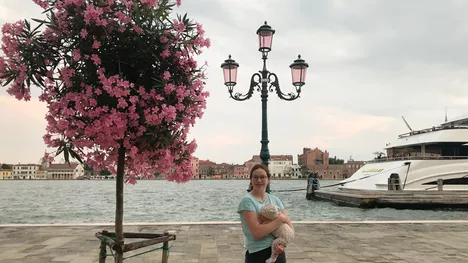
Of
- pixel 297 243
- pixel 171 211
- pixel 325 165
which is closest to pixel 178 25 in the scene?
pixel 297 243

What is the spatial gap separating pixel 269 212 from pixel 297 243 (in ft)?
18.9

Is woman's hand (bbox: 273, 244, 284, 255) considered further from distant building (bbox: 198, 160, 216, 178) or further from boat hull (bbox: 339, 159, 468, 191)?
distant building (bbox: 198, 160, 216, 178)

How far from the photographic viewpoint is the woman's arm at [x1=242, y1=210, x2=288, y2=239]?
10.6ft

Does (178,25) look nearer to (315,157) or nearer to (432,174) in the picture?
(432,174)

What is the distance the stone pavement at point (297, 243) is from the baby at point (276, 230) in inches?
156

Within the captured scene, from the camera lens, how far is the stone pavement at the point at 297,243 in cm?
718

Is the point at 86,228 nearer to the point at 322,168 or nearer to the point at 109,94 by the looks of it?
the point at 109,94

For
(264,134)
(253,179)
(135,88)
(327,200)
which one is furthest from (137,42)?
(327,200)

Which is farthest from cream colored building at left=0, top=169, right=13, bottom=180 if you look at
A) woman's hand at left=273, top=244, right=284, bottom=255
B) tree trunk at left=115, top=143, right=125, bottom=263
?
woman's hand at left=273, top=244, right=284, bottom=255

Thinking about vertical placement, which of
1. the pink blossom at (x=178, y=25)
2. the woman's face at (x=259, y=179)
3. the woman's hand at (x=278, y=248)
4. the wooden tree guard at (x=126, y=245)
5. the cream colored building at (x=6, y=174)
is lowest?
the cream colored building at (x=6, y=174)

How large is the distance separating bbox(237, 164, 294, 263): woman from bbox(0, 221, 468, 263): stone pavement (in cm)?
381

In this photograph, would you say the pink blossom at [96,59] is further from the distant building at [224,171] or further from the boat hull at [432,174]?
the distant building at [224,171]

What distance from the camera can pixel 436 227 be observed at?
1107 centimetres

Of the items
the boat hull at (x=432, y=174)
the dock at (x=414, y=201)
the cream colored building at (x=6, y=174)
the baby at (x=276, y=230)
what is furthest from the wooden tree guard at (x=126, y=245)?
the cream colored building at (x=6, y=174)
